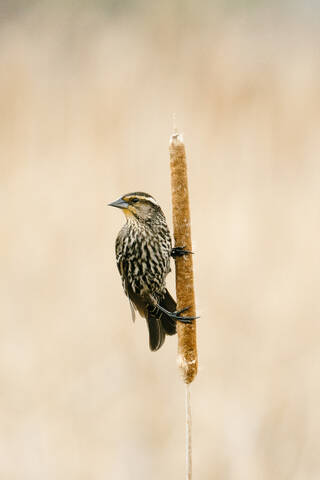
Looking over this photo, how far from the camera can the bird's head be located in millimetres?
2525

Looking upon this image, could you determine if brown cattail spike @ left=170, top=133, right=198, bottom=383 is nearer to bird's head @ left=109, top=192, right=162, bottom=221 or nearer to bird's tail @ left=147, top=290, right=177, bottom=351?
bird's head @ left=109, top=192, right=162, bottom=221

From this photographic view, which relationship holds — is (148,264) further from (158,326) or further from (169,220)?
(169,220)

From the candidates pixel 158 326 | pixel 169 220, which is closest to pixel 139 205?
pixel 158 326

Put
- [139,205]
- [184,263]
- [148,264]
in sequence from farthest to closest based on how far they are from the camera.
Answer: [148,264], [139,205], [184,263]

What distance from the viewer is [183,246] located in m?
1.98

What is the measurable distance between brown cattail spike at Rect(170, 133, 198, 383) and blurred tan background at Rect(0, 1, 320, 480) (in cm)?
153

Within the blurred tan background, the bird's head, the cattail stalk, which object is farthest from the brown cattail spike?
the blurred tan background

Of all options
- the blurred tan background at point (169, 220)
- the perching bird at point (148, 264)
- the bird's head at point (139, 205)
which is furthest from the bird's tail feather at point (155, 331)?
the blurred tan background at point (169, 220)

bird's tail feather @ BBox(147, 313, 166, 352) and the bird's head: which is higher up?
the bird's head

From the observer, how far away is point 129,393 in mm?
3502

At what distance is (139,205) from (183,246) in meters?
0.68
